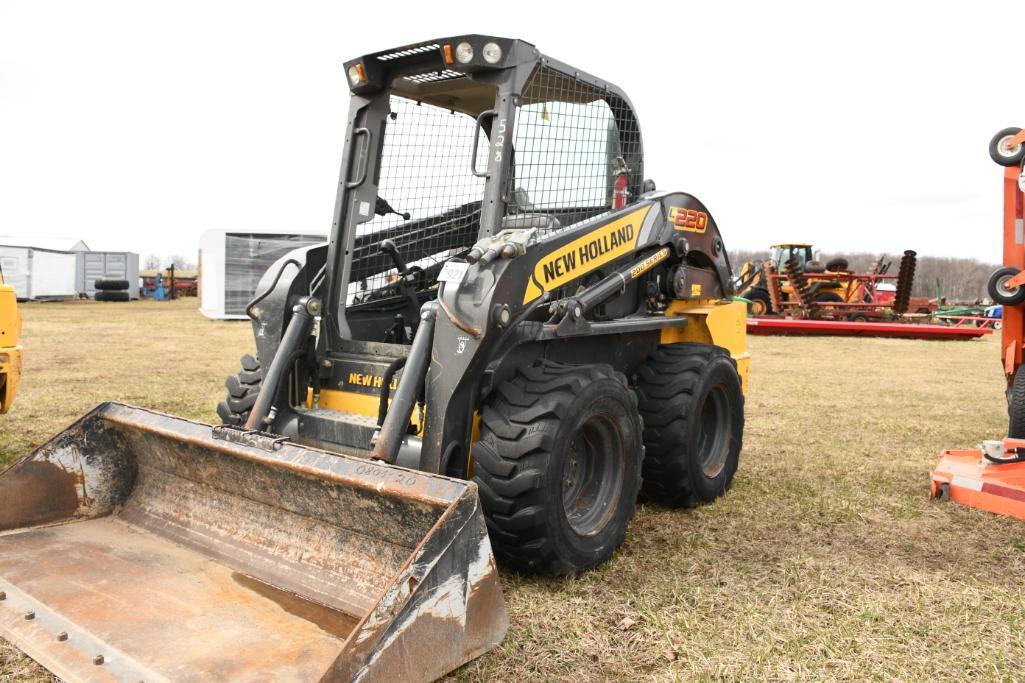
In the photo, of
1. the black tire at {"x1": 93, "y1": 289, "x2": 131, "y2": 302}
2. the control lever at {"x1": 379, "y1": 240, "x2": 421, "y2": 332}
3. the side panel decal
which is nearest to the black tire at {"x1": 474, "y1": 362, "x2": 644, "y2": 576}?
the side panel decal

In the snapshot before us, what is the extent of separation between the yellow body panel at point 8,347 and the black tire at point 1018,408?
638 centimetres

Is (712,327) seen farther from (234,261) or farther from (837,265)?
(837,265)

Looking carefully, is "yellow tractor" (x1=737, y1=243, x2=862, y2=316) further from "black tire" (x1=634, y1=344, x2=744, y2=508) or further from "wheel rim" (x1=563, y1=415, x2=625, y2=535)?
"wheel rim" (x1=563, y1=415, x2=625, y2=535)

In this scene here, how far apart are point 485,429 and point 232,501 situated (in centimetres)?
123

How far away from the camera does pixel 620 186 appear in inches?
194

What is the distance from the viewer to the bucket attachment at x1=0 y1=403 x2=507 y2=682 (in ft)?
8.57

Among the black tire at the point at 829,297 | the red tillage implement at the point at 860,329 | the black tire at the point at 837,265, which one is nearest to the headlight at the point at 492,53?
the red tillage implement at the point at 860,329

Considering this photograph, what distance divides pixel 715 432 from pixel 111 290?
3539cm

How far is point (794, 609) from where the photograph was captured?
3.38 meters

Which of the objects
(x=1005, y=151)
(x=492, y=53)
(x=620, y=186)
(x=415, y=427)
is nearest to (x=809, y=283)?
(x=1005, y=151)

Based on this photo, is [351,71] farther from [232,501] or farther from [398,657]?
[398,657]

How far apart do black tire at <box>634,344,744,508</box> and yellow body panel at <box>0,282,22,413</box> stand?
3834 millimetres

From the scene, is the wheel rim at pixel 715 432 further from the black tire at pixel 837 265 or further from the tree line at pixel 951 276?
the tree line at pixel 951 276

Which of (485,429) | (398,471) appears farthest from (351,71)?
(398,471)
